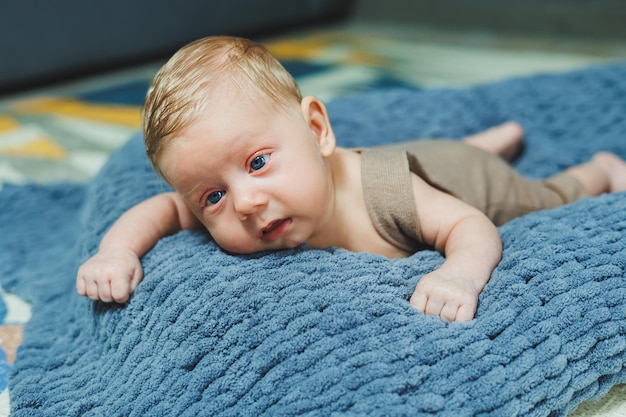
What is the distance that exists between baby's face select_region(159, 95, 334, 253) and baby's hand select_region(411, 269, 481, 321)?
0.15 m

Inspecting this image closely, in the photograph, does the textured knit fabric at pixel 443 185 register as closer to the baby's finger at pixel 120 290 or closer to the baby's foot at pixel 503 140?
the baby's foot at pixel 503 140

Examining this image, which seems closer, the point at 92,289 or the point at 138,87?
the point at 92,289

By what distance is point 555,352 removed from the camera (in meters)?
0.64

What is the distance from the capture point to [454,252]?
2.48ft

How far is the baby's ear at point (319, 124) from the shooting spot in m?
0.79

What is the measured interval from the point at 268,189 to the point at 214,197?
0.07 metres

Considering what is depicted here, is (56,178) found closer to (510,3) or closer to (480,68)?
(480,68)

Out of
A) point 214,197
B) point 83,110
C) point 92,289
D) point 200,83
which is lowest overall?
point 83,110

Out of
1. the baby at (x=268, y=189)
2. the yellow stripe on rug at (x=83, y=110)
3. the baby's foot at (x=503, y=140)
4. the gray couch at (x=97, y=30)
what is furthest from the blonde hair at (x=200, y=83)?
the gray couch at (x=97, y=30)

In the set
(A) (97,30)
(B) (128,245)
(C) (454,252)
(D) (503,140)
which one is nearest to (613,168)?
(D) (503,140)

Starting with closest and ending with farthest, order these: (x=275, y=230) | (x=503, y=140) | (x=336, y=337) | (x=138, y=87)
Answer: (x=336, y=337), (x=275, y=230), (x=503, y=140), (x=138, y=87)

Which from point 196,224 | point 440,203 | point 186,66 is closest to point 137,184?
point 196,224

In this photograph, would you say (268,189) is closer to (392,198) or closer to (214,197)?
(214,197)

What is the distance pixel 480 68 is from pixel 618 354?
171 cm
